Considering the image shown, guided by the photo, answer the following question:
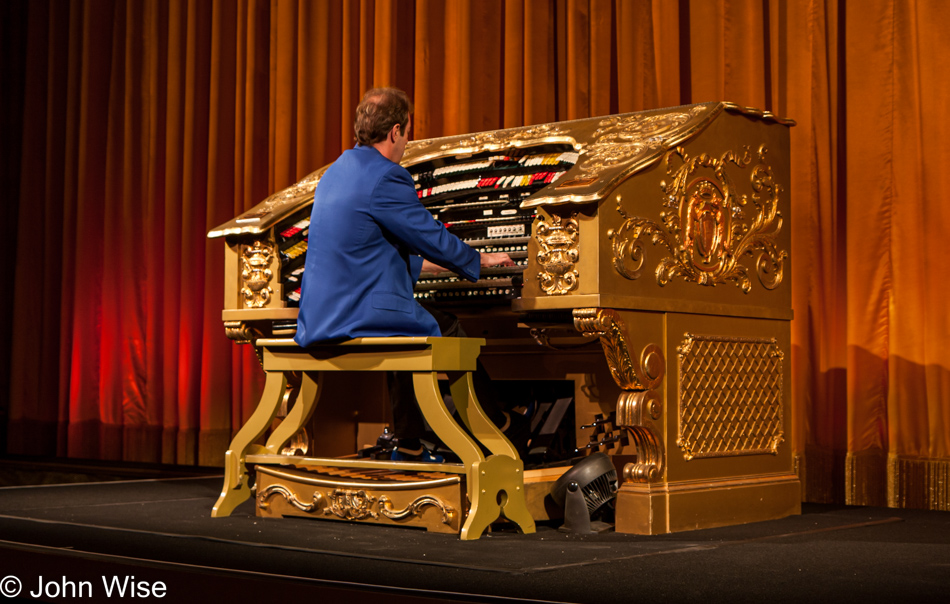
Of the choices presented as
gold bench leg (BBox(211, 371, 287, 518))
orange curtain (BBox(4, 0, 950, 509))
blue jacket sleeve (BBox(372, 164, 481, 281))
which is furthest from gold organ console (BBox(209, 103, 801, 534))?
orange curtain (BBox(4, 0, 950, 509))

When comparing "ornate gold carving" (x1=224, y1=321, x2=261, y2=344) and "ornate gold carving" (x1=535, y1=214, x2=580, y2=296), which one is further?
"ornate gold carving" (x1=224, y1=321, x2=261, y2=344)

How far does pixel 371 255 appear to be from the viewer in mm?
3064

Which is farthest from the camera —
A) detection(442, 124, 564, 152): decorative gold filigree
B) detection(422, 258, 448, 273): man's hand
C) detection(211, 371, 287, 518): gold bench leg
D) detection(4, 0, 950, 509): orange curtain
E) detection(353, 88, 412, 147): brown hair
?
detection(4, 0, 950, 509): orange curtain

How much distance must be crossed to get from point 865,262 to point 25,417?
17.0ft

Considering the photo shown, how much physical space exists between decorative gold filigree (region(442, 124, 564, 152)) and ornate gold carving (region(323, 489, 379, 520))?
1274 millimetres

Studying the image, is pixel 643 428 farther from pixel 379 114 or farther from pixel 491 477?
pixel 379 114

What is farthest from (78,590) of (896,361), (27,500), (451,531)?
(896,361)

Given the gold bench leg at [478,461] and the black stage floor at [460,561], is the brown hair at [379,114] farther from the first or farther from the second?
the black stage floor at [460,561]

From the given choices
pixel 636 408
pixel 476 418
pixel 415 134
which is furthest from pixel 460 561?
pixel 415 134

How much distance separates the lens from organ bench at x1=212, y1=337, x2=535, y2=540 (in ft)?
9.49

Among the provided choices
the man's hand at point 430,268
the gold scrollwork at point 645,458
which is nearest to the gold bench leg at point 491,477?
the gold scrollwork at point 645,458

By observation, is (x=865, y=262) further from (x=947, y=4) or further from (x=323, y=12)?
(x=323, y=12)

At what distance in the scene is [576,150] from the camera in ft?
11.3

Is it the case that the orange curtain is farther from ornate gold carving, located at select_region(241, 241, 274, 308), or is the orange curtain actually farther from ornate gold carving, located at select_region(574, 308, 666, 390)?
ornate gold carving, located at select_region(241, 241, 274, 308)
